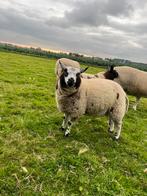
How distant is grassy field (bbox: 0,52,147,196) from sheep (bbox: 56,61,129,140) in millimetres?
664

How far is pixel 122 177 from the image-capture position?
6.52m

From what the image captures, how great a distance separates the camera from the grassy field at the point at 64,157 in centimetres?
576

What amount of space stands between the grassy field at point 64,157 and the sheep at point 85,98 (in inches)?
26.2

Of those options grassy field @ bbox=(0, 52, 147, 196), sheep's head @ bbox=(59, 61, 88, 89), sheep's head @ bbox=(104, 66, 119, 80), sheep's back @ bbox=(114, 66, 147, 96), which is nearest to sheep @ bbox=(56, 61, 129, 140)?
sheep's head @ bbox=(59, 61, 88, 89)

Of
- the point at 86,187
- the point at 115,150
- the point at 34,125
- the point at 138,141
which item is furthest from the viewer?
the point at 138,141

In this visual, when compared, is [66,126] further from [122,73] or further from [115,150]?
[122,73]

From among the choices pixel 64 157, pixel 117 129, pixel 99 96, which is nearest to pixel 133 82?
pixel 117 129

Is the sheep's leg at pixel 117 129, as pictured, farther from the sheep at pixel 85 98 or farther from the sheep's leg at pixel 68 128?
the sheep's leg at pixel 68 128

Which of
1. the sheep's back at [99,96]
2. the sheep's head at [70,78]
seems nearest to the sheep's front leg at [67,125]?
the sheep's back at [99,96]

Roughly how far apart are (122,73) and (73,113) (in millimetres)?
7729

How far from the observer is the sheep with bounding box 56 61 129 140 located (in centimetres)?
777

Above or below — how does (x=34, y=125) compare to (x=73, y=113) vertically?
below

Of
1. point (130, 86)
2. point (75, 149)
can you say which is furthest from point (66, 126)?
point (130, 86)

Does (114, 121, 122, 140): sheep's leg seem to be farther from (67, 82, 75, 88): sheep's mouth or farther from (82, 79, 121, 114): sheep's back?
(67, 82, 75, 88): sheep's mouth
